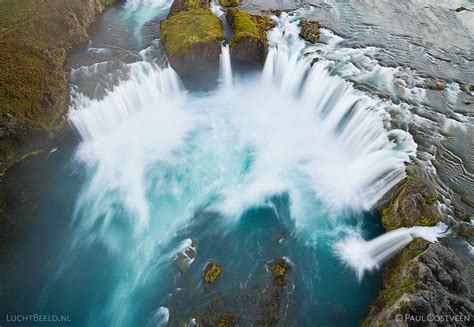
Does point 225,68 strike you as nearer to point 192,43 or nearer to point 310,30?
point 192,43

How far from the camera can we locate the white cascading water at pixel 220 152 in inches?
609

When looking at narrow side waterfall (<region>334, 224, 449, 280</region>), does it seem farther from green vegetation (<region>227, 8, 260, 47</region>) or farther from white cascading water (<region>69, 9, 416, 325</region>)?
green vegetation (<region>227, 8, 260, 47</region>)

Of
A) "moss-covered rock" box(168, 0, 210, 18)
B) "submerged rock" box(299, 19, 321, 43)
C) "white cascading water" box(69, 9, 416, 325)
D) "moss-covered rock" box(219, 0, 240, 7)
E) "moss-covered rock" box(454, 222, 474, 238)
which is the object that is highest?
"moss-covered rock" box(168, 0, 210, 18)

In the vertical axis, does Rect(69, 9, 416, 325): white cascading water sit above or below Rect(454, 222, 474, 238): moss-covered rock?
below

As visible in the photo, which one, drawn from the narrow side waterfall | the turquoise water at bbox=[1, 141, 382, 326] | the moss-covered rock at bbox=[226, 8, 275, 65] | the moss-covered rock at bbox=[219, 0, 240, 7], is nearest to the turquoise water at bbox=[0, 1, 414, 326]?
the turquoise water at bbox=[1, 141, 382, 326]

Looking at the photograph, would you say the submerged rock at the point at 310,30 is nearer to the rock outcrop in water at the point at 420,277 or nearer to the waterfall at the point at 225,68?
the waterfall at the point at 225,68

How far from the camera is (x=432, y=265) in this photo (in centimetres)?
1116

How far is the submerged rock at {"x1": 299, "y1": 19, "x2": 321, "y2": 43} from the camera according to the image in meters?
23.9

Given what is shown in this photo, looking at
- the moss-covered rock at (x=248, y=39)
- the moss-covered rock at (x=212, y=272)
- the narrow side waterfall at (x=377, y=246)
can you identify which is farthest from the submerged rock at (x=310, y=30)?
the moss-covered rock at (x=212, y=272)

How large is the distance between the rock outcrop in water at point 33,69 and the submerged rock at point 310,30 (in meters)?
16.8

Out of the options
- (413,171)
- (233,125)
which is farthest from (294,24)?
(413,171)

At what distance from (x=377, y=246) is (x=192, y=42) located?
17.6 metres

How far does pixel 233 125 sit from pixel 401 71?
1176cm

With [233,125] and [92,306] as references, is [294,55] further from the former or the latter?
[92,306]
